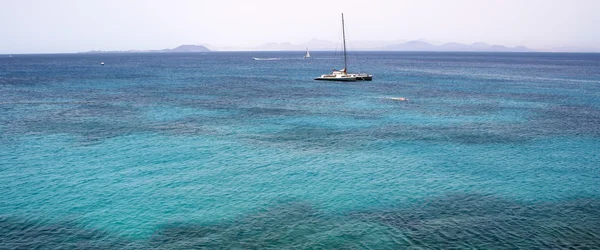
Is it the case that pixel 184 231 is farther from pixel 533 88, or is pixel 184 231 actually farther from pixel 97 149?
pixel 533 88

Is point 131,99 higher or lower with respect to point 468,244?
higher

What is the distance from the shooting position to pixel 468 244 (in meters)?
30.9

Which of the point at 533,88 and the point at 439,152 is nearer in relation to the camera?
the point at 439,152

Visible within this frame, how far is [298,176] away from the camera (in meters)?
45.4

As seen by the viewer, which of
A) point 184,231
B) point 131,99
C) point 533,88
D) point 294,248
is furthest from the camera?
point 533,88

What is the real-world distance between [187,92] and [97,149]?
6070 cm

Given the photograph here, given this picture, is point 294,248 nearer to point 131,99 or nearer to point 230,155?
point 230,155

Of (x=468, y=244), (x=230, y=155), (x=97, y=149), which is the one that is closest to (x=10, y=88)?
(x=97, y=149)

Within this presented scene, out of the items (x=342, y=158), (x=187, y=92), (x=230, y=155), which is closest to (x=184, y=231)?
(x=230, y=155)

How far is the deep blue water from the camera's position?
32531 millimetres

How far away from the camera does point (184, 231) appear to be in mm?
32875

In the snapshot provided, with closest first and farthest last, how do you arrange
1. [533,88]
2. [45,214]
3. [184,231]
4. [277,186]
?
[184,231] < [45,214] < [277,186] < [533,88]

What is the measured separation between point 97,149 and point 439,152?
42805 millimetres

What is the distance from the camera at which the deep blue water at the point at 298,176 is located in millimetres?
32531
